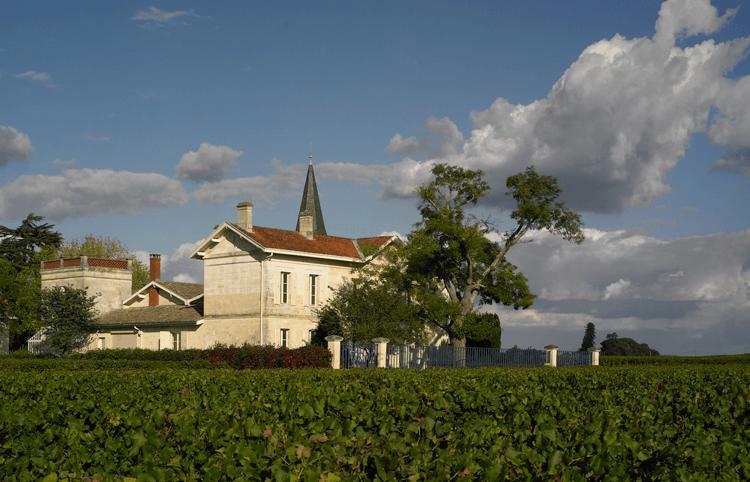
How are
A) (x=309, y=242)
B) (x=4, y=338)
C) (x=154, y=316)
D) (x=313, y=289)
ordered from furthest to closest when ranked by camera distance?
(x=4, y=338), (x=154, y=316), (x=309, y=242), (x=313, y=289)

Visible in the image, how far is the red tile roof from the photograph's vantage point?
162 ft

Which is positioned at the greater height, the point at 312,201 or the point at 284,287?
the point at 312,201

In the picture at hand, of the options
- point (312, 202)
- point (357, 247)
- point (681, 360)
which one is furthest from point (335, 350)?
point (312, 202)

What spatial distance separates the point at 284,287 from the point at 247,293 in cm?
199

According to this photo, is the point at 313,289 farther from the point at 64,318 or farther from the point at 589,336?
the point at 589,336

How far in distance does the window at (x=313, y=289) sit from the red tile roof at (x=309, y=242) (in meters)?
1.48

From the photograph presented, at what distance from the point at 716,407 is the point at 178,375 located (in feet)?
33.6

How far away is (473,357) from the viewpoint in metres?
43.0

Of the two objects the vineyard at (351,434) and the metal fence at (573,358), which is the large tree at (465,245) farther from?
the vineyard at (351,434)

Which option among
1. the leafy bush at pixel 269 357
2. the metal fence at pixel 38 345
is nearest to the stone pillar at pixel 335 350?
the leafy bush at pixel 269 357

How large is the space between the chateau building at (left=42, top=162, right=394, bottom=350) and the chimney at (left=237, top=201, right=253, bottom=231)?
0.05 m

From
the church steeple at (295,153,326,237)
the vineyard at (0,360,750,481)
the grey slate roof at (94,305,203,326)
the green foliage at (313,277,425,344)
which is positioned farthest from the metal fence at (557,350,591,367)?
the church steeple at (295,153,326,237)

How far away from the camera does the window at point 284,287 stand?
49237mm

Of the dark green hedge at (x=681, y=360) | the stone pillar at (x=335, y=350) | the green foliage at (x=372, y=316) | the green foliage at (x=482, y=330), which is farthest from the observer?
the green foliage at (x=482, y=330)
